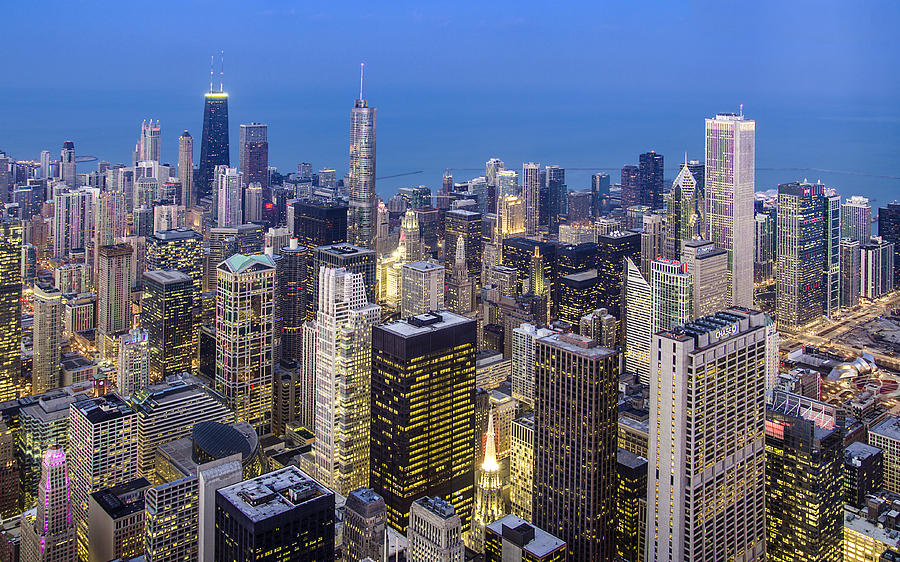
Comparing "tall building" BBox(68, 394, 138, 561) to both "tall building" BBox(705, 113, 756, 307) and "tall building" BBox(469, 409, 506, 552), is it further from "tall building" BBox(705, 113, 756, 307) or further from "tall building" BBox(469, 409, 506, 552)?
"tall building" BBox(705, 113, 756, 307)

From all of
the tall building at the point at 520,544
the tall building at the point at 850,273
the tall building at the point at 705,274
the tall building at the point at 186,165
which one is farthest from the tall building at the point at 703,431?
the tall building at the point at 186,165

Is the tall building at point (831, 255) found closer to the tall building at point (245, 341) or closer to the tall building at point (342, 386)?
the tall building at point (342, 386)

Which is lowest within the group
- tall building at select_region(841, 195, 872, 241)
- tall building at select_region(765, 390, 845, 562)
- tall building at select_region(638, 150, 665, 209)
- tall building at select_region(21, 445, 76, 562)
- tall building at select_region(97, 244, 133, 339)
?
tall building at select_region(21, 445, 76, 562)

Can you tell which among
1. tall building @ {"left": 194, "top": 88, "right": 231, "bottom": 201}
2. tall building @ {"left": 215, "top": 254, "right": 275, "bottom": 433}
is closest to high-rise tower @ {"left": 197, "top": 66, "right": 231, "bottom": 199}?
tall building @ {"left": 194, "top": 88, "right": 231, "bottom": 201}

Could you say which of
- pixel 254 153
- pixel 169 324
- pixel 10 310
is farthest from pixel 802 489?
pixel 254 153

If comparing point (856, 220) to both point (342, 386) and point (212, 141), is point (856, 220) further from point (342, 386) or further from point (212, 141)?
point (212, 141)

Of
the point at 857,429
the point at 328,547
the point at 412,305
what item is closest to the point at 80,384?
the point at 412,305
